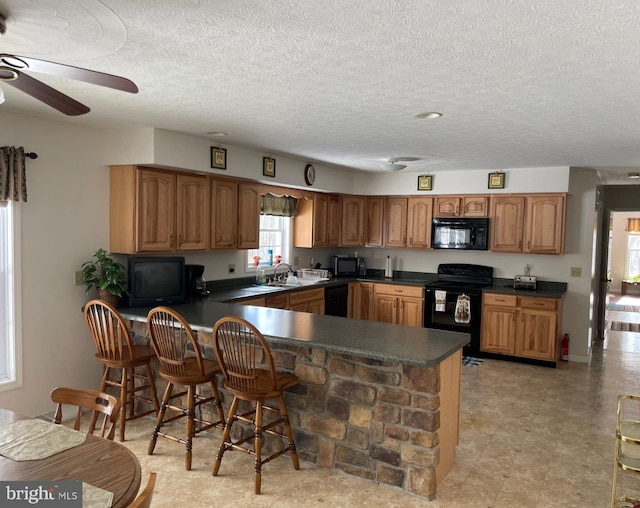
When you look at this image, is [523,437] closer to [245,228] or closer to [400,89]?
[400,89]

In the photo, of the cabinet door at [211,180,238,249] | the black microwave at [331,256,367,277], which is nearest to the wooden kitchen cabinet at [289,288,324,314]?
the cabinet door at [211,180,238,249]

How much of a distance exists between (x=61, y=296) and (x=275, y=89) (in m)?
2.55

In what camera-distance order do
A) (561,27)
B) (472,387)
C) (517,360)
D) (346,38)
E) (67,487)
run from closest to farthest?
1. (67,487)
2. (561,27)
3. (346,38)
4. (472,387)
5. (517,360)

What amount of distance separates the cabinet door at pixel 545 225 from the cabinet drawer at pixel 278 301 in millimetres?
3059

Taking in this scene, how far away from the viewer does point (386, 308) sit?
22.7ft

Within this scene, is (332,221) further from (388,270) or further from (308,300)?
(308,300)

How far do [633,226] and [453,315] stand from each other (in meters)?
9.61

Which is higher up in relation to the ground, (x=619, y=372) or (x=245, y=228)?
(x=245, y=228)

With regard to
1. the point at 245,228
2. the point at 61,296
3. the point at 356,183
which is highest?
the point at 356,183

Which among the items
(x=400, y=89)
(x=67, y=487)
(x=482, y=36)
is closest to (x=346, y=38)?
(x=482, y=36)

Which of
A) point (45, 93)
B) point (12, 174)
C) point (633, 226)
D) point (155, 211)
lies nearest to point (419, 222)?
point (155, 211)

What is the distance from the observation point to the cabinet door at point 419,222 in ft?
22.7

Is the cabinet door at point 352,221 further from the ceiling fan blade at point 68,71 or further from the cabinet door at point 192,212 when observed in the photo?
the ceiling fan blade at point 68,71

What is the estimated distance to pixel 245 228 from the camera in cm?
552
